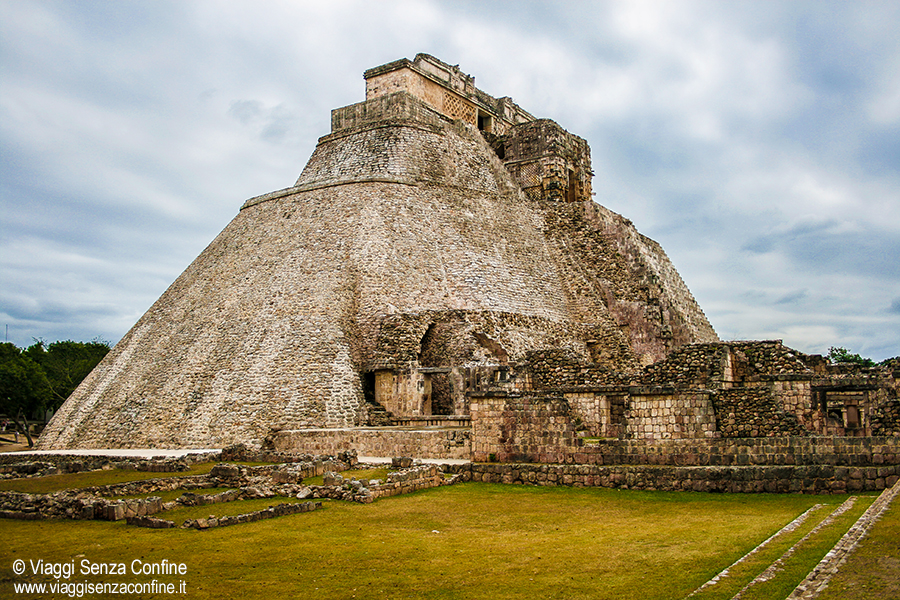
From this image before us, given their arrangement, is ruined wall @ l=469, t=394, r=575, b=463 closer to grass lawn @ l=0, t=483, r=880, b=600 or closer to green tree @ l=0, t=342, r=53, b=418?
grass lawn @ l=0, t=483, r=880, b=600

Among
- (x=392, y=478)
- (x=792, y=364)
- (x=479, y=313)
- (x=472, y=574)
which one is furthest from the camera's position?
(x=479, y=313)

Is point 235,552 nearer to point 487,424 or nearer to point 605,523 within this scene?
point 605,523

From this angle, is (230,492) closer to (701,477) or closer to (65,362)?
(701,477)

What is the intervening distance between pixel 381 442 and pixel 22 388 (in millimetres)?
32794

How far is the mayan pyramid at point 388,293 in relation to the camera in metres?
20.8

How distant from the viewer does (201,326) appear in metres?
23.5

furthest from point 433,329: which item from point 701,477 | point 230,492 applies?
point 701,477

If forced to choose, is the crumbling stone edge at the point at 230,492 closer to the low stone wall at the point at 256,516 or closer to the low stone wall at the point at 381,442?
the low stone wall at the point at 256,516

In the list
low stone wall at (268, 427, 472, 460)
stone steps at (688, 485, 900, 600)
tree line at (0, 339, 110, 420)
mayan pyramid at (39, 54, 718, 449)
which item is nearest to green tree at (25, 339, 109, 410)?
tree line at (0, 339, 110, 420)

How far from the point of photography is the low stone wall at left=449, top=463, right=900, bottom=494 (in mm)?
9258

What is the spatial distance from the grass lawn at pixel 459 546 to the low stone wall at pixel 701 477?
230mm

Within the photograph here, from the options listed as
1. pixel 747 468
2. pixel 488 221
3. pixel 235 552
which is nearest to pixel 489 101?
pixel 488 221

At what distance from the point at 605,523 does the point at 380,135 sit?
23.8 meters

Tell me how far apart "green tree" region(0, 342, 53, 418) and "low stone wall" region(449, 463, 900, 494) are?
36096 millimetres
